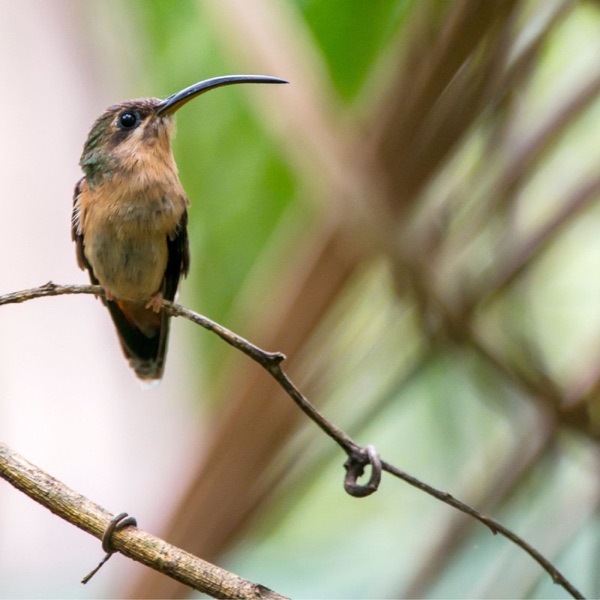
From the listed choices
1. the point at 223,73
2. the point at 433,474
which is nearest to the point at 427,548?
the point at 433,474

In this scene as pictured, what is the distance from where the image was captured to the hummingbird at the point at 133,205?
2297 millimetres

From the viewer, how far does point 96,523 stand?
1.26 m

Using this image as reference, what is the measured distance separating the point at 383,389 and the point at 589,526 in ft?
2.72

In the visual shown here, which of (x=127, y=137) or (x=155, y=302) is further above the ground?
(x=127, y=137)

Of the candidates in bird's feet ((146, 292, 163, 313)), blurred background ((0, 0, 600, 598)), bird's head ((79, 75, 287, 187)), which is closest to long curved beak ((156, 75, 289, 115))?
bird's head ((79, 75, 287, 187))

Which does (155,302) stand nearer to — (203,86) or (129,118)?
(129,118)

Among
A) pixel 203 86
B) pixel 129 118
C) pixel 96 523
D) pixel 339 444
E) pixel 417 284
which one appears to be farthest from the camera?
pixel 417 284

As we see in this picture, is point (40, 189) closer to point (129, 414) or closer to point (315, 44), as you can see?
point (129, 414)

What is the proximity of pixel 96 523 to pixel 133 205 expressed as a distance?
117 cm

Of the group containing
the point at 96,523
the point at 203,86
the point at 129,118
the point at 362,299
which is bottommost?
the point at 96,523

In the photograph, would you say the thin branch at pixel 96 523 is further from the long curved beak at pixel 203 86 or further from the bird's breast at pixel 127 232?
the bird's breast at pixel 127 232

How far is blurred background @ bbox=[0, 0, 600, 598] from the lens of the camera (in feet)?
7.49

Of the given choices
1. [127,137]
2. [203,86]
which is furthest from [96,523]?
[127,137]

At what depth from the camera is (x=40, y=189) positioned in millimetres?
4059
